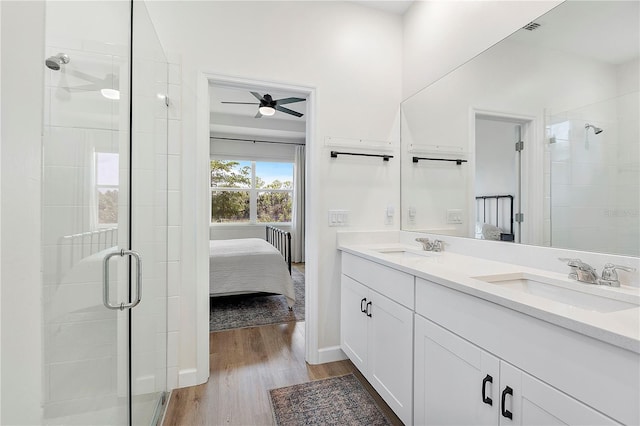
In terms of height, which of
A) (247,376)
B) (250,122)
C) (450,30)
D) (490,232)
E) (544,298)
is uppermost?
(250,122)

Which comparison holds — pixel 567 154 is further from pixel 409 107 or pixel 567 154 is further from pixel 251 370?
pixel 251 370

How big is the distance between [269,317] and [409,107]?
242 centimetres

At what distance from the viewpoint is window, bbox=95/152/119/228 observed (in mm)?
979

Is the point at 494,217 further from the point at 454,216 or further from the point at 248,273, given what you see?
the point at 248,273

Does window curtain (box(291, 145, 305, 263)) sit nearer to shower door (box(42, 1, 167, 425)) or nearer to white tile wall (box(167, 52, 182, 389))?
white tile wall (box(167, 52, 182, 389))

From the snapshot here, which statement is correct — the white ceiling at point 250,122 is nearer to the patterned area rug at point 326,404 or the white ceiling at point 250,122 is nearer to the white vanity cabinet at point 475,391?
the patterned area rug at point 326,404

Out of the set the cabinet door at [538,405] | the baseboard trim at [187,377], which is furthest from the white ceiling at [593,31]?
the baseboard trim at [187,377]

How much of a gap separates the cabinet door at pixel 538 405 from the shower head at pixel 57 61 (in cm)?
Result: 152

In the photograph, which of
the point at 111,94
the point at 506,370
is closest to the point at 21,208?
the point at 111,94

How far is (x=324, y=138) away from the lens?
7.07 ft

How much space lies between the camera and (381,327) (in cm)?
164

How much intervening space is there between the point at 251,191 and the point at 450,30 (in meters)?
4.70

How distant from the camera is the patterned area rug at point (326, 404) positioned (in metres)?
1.57

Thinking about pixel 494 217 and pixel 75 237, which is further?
pixel 494 217
